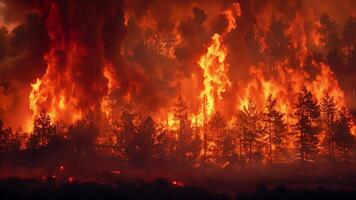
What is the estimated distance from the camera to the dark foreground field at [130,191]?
4584 cm

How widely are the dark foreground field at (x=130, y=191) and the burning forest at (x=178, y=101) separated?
2.68 metres

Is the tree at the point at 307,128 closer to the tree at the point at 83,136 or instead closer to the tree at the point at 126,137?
the tree at the point at 126,137

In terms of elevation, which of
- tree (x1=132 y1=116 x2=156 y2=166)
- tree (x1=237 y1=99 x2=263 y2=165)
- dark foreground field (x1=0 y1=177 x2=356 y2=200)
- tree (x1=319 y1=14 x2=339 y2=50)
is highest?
tree (x1=319 y1=14 x2=339 y2=50)

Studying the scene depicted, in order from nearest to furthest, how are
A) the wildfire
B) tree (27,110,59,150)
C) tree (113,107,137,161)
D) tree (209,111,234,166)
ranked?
tree (27,110,59,150), tree (113,107,137,161), tree (209,111,234,166), the wildfire

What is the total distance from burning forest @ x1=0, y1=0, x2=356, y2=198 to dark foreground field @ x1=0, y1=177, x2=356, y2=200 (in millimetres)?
2679

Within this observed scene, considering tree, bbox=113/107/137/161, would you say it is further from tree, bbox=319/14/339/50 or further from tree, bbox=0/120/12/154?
tree, bbox=319/14/339/50

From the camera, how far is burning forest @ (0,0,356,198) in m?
60.9

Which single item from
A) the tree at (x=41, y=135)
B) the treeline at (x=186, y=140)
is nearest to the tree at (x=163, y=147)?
the treeline at (x=186, y=140)

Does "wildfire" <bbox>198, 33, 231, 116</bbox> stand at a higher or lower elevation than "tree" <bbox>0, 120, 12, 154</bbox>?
higher

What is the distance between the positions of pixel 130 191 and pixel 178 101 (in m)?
31.7

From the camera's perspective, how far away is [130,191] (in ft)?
156

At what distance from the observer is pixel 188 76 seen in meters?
95.4

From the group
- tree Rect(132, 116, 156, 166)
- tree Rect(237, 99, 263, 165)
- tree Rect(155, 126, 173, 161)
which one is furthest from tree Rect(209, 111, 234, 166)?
tree Rect(132, 116, 156, 166)

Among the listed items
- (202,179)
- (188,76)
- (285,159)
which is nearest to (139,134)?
(202,179)
